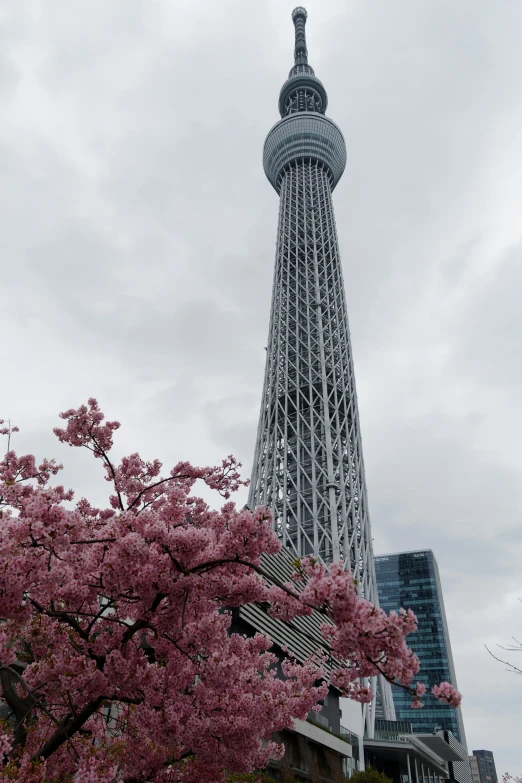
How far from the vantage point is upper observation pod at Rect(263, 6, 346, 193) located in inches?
3356

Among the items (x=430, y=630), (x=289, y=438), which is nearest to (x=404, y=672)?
(x=289, y=438)

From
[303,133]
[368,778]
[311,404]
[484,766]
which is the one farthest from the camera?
[484,766]

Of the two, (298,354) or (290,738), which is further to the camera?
(298,354)

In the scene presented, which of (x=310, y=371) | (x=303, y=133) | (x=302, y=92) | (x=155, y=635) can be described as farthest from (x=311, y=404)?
(x=302, y=92)

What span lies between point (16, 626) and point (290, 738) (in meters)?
19.6

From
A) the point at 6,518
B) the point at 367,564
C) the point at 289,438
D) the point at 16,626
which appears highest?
the point at 289,438

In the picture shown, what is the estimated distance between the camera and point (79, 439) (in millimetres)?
12109

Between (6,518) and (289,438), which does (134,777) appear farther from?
(289,438)

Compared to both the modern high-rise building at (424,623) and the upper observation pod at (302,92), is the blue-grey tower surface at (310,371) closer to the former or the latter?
the upper observation pod at (302,92)

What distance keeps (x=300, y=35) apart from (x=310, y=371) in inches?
2966

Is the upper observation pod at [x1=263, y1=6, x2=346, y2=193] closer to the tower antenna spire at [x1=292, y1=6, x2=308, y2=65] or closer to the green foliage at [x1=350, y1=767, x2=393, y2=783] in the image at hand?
the tower antenna spire at [x1=292, y1=6, x2=308, y2=65]

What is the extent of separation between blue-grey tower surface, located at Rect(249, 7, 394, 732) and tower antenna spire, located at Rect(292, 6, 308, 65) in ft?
18.8

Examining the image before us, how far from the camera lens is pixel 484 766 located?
178875mm

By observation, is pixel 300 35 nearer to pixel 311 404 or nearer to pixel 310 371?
pixel 310 371
